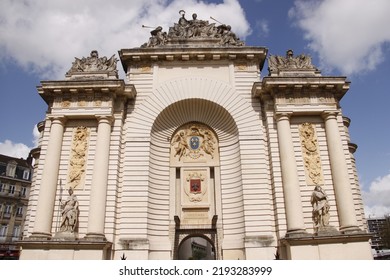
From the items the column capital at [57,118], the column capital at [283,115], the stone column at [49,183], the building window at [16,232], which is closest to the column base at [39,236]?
the stone column at [49,183]

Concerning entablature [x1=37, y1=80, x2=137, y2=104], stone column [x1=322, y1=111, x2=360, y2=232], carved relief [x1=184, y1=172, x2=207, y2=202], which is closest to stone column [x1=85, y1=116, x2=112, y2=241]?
entablature [x1=37, y1=80, x2=137, y2=104]

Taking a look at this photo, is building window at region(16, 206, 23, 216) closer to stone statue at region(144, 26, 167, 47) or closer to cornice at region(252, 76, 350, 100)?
stone statue at region(144, 26, 167, 47)

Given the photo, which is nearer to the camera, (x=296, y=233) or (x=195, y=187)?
(x=296, y=233)

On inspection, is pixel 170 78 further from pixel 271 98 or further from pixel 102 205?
pixel 102 205

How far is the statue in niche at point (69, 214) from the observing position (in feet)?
57.3

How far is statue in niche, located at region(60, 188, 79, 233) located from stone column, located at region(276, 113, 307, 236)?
1095cm

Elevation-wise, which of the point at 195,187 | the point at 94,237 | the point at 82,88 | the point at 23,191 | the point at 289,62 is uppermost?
the point at 23,191

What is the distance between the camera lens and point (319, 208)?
1772 cm

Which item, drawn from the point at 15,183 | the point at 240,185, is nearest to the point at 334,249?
the point at 240,185

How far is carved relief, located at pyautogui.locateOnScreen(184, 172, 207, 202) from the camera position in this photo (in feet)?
69.4

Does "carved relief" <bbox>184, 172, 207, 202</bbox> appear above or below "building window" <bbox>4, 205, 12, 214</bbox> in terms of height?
below

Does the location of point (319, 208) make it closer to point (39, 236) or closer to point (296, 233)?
point (296, 233)

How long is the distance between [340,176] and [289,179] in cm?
278

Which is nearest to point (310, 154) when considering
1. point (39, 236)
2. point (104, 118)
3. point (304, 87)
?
point (304, 87)
